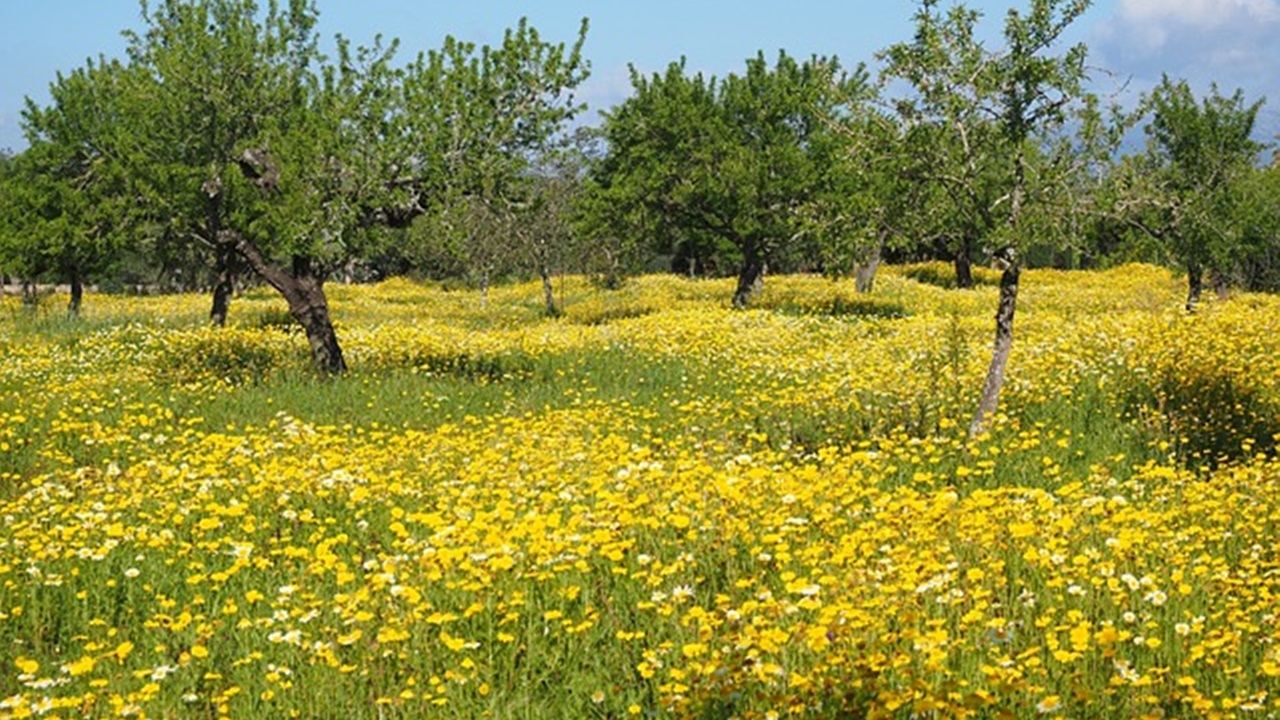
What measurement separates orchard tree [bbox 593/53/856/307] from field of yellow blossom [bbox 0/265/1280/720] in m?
17.6

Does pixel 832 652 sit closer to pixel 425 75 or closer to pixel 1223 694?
pixel 1223 694

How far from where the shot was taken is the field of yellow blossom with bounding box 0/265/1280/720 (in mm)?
5719

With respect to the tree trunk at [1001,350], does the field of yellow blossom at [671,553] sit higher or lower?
lower

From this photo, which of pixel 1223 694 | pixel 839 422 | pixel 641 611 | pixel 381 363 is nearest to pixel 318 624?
pixel 641 611

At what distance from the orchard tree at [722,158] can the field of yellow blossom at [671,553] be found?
17.6 m

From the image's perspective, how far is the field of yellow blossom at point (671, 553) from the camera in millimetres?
5719

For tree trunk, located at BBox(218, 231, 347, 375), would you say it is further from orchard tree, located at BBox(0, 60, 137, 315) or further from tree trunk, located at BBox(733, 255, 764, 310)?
tree trunk, located at BBox(733, 255, 764, 310)

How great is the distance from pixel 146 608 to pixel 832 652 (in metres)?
5.48

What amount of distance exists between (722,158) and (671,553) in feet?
96.3

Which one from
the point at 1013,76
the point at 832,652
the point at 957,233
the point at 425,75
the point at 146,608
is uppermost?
the point at 425,75

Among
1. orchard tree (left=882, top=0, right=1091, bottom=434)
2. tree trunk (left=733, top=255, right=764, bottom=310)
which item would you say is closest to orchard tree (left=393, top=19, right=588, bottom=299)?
orchard tree (left=882, top=0, right=1091, bottom=434)

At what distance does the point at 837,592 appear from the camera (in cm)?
665

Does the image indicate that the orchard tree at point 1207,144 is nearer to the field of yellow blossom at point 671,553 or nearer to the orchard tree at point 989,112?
the field of yellow blossom at point 671,553

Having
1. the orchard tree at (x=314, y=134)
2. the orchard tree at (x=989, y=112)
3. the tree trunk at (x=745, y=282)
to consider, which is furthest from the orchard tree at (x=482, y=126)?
the tree trunk at (x=745, y=282)
